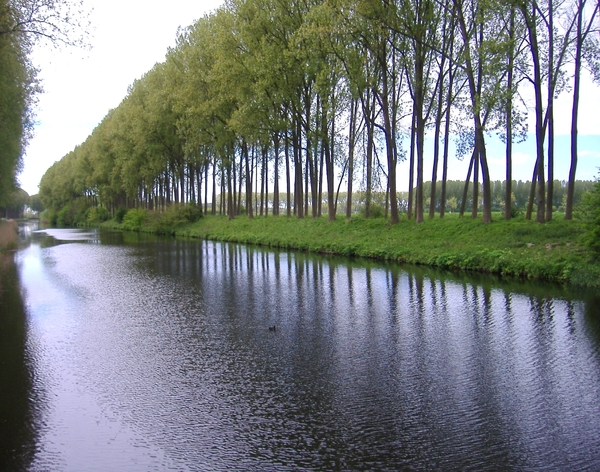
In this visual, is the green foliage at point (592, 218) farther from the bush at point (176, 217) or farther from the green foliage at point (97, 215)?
the green foliage at point (97, 215)

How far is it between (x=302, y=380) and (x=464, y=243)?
16.7 m

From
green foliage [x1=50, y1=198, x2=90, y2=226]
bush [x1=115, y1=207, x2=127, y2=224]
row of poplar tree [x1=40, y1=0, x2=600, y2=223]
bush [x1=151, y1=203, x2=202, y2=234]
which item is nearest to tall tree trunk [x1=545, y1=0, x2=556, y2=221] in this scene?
row of poplar tree [x1=40, y1=0, x2=600, y2=223]

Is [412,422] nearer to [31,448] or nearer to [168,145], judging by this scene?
[31,448]

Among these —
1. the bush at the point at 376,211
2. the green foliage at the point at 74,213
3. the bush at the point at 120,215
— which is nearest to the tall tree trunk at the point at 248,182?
the bush at the point at 376,211

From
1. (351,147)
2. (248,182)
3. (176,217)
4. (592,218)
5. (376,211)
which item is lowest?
(176,217)

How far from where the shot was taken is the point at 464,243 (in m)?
22.8

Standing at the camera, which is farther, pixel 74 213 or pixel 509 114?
pixel 74 213

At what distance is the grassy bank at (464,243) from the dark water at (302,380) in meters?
2.69

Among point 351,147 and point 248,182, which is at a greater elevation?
point 351,147

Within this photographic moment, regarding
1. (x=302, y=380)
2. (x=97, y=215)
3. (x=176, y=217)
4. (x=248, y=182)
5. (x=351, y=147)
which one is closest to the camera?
(x=302, y=380)

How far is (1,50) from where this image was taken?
16688 mm

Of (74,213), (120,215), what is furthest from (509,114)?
(74,213)

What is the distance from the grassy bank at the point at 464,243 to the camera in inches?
696

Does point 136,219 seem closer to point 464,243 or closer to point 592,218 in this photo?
point 464,243
